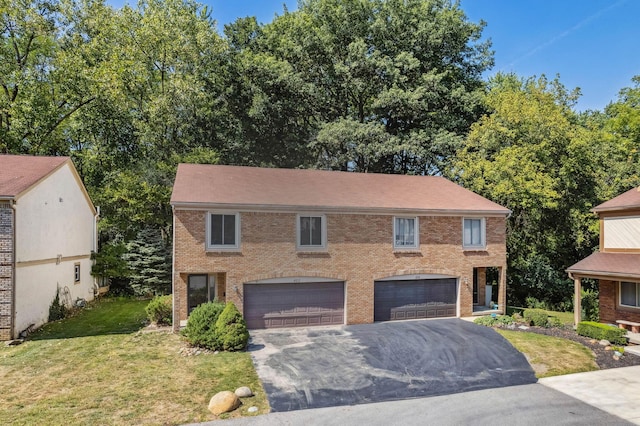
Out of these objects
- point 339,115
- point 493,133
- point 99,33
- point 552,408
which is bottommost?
point 552,408

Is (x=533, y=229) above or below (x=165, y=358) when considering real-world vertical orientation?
above

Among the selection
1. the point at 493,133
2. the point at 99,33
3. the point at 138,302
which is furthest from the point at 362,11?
→ the point at 138,302

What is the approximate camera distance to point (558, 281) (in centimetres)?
2672

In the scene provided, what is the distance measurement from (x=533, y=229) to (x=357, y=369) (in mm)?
21210

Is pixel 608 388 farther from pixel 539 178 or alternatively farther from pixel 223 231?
pixel 539 178

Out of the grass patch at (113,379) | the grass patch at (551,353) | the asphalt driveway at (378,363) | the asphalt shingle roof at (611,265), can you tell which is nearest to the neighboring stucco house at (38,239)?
the grass patch at (113,379)

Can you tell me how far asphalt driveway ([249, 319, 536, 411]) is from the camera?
10.9m

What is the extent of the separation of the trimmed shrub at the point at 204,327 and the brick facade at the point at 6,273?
6.38m

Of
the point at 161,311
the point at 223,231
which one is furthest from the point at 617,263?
the point at 161,311

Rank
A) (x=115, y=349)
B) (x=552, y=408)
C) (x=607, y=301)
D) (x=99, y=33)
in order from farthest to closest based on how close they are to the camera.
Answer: (x=99, y=33) → (x=607, y=301) → (x=115, y=349) → (x=552, y=408)

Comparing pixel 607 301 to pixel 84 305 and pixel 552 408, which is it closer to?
pixel 552 408

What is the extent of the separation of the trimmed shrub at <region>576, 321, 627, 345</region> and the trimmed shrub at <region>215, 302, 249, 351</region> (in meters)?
13.8

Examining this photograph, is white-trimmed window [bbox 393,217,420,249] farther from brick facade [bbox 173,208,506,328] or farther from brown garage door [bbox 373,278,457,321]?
brown garage door [bbox 373,278,457,321]

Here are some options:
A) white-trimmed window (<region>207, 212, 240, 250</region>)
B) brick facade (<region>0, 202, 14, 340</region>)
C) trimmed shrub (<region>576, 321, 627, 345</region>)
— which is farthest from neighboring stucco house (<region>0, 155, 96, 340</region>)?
trimmed shrub (<region>576, 321, 627, 345</region>)
